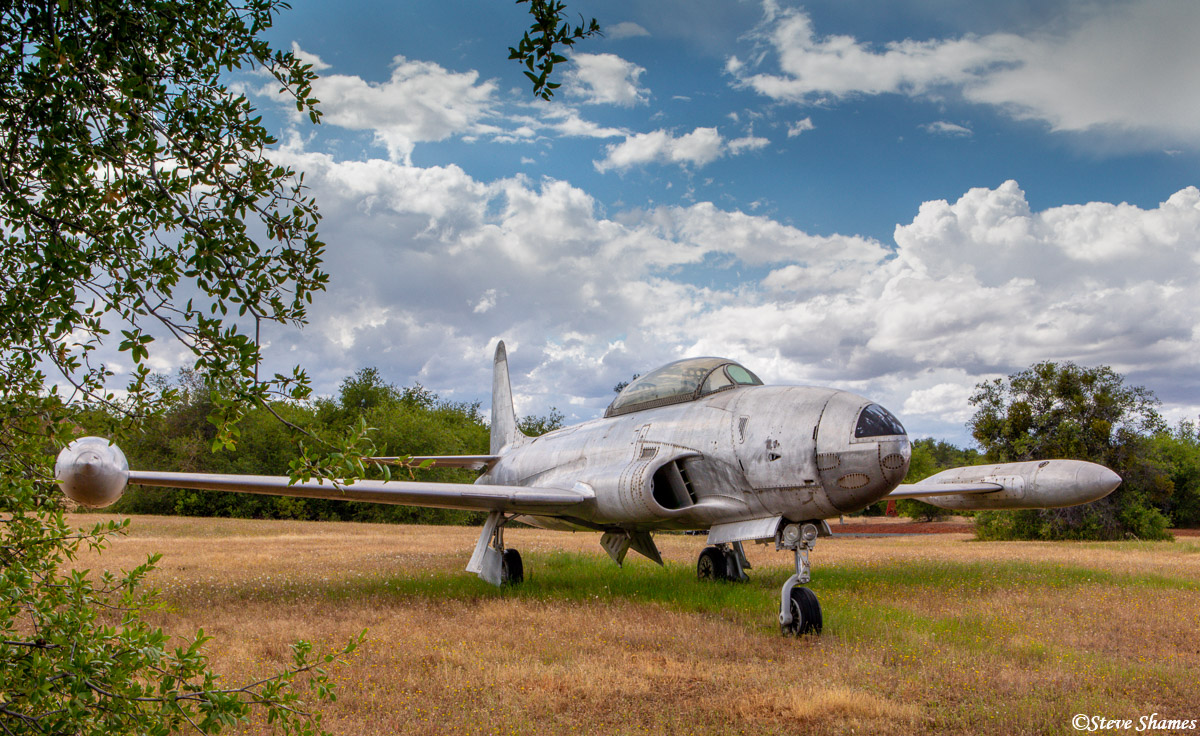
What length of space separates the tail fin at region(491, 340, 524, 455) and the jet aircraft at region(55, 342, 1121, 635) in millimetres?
3584

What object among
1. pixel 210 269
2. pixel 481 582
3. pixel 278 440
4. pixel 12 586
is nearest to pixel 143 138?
pixel 210 269

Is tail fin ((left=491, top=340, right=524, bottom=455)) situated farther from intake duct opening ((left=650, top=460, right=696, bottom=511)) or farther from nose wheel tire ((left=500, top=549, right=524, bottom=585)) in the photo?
intake duct opening ((left=650, top=460, right=696, bottom=511))

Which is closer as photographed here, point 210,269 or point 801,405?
point 210,269

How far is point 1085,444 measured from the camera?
85.3 feet

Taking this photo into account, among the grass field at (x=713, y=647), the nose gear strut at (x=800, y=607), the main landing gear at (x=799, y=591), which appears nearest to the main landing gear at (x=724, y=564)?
the grass field at (x=713, y=647)

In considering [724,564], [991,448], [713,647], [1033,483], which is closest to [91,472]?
[713,647]

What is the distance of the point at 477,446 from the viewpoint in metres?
50.9

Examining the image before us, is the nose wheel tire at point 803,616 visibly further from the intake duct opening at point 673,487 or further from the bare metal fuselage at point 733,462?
the intake duct opening at point 673,487

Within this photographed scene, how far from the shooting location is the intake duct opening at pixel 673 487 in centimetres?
891

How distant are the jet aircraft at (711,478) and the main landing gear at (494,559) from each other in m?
0.02

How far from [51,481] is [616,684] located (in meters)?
4.04

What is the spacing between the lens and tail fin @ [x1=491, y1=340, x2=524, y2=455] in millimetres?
16422

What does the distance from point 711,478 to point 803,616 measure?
205cm

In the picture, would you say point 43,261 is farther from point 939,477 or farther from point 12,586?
point 939,477
